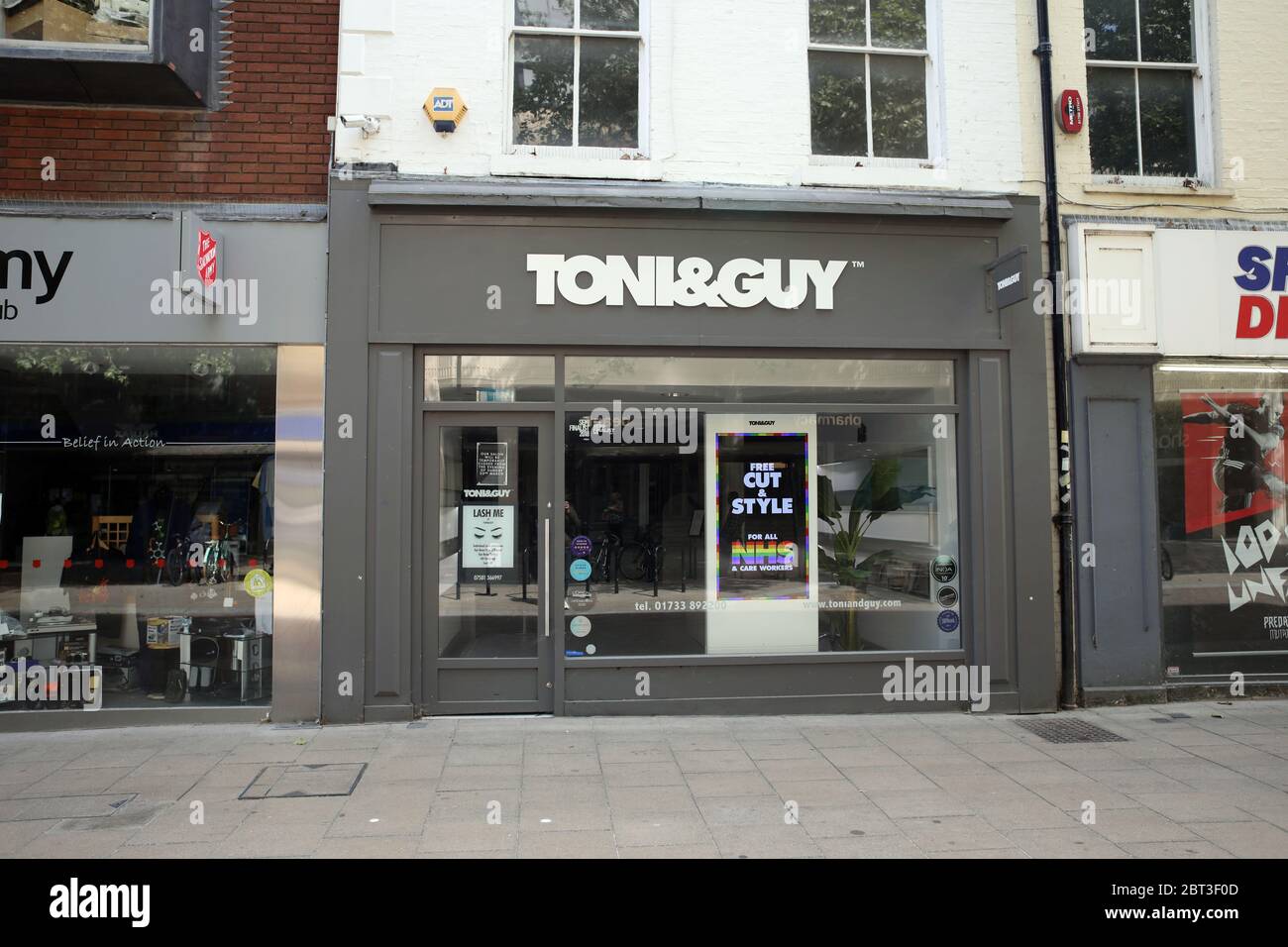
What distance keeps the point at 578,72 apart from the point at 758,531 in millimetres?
4223

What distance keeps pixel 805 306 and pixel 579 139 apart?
7.86ft

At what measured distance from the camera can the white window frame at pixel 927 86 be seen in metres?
7.69

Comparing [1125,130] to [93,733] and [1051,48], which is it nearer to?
[1051,48]

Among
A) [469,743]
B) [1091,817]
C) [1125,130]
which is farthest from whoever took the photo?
[1125,130]

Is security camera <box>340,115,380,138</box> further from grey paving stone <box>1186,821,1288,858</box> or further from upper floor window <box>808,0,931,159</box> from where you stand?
grey paving stone <box>1186,821,1288,858</box>

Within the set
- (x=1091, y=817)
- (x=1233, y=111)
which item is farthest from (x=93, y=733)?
(x=1233, y=111)

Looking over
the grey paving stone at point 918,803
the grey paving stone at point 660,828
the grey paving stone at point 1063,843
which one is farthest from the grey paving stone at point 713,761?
the grey paving stone at point 1063,843

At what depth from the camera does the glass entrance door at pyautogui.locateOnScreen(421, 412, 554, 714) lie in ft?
23.3

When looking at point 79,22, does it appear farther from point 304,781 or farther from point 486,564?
point 304,781

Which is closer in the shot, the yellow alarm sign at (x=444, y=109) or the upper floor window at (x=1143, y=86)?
the yellow alarm sign at (x=444, y=109)

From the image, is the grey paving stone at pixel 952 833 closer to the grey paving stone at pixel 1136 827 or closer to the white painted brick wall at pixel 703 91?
the grey paving stone at pixel 1136 827

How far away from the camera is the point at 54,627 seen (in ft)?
23.3

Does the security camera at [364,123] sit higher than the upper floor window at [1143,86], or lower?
lower

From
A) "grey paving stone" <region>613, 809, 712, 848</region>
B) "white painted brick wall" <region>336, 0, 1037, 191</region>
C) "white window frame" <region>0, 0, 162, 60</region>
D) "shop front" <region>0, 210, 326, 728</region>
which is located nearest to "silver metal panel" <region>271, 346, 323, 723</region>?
"shop front" <region>0, 210, 326, 728</region>
